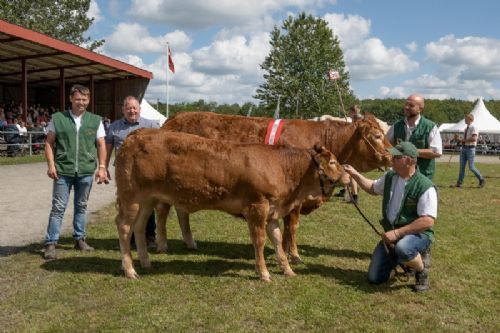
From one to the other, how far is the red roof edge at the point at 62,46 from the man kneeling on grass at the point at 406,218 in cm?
1728

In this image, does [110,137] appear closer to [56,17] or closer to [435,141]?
[435,141]

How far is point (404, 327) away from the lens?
4477 millimetres

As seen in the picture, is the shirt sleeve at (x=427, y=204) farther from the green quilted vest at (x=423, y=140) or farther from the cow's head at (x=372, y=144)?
the cow's head at (x=372, y=144)

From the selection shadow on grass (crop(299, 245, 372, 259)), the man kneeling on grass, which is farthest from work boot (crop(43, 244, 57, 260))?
the man kneeling on grass

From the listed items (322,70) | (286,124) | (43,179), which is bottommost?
(43,179)

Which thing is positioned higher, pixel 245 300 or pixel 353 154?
pixel 353 154

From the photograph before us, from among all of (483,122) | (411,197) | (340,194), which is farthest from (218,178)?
(483,122)

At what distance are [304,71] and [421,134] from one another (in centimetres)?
4414

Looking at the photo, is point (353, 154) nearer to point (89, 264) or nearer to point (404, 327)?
point (404, 327)

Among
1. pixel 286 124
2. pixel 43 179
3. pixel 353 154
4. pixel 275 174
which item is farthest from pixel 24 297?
pixel 43 179

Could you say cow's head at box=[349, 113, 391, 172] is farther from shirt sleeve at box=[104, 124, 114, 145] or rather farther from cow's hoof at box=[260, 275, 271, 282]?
shirt sleeve at box=[104, 124, 114, 145]

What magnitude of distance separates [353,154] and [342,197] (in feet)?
17.6

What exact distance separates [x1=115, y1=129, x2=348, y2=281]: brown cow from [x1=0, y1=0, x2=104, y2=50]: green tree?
45.4 metres

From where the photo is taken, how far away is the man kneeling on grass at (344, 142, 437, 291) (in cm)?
528
